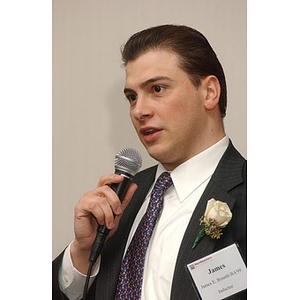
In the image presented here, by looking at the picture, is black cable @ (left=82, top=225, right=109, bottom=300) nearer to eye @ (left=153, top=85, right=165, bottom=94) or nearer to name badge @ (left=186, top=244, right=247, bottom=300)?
name badge @ (left=186, top=244, right=247, bottom=300)

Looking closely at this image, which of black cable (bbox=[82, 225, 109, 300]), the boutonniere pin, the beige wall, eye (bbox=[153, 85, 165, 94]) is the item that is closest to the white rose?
the boutonniere pin

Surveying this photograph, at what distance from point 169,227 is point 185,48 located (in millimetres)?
559

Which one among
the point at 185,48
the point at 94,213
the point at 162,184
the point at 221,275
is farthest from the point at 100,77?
the point at 221,275

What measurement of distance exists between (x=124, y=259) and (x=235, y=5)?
37.3 inches

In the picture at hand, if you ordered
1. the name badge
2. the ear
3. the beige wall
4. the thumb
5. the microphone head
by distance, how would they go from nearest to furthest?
the name badge → the microphone head → the thumb → the ear → the beige wall

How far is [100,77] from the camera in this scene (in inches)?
79.6

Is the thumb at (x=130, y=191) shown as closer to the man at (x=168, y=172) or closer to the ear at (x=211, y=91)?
the man at (x=168, y=172)

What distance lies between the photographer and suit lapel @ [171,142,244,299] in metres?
1.41

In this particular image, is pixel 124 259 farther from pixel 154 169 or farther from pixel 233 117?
pixel 233 117

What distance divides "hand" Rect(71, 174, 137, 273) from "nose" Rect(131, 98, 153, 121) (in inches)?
8.1

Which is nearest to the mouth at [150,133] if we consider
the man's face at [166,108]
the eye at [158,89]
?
the man's face at [166,108]

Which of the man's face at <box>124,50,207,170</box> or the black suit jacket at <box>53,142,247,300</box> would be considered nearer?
the black suit jacket at <box>53,142,247,300</box>
